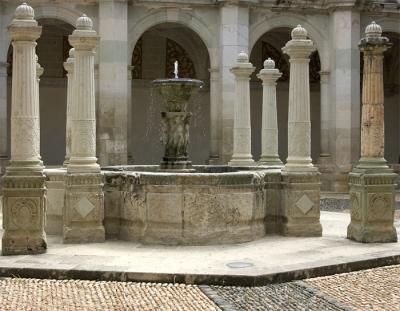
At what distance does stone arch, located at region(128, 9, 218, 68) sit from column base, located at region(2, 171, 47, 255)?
10709mm

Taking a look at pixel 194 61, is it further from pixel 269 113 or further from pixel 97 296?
pixel 97 296

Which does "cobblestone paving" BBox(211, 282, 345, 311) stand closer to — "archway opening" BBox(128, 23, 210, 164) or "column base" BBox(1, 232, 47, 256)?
"column base" BBox(1, 232, 47, 256)

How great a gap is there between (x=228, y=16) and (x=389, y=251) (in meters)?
11.5

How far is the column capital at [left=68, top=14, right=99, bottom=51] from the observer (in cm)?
947

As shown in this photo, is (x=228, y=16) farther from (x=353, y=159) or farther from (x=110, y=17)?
(x=353, y=159)

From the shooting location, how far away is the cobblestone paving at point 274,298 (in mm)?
6352

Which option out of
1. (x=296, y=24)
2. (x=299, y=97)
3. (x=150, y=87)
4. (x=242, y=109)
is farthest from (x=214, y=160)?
(x=299, y=97)

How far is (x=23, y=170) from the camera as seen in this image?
27.3 ft

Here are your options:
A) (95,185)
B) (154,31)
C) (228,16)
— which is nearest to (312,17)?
(228,16)

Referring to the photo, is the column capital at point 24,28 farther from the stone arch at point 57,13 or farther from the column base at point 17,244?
the stone arch at point 57,13

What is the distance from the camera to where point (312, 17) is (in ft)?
66.1

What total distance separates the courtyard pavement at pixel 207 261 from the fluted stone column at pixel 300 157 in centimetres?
37

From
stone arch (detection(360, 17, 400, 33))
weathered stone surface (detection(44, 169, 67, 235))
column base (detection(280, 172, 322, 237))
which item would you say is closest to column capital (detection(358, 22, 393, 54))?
column base (detection(280, 172, 322, 237))

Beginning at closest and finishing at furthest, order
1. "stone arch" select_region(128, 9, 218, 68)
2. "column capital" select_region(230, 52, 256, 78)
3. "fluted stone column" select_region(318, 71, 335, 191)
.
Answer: "column capital" select_region(230, 52, 256, 78) → "stone arch" select_region(128, 9, 218, 68) → "fluted stone column" select_region(318, 71, 335, 191)
